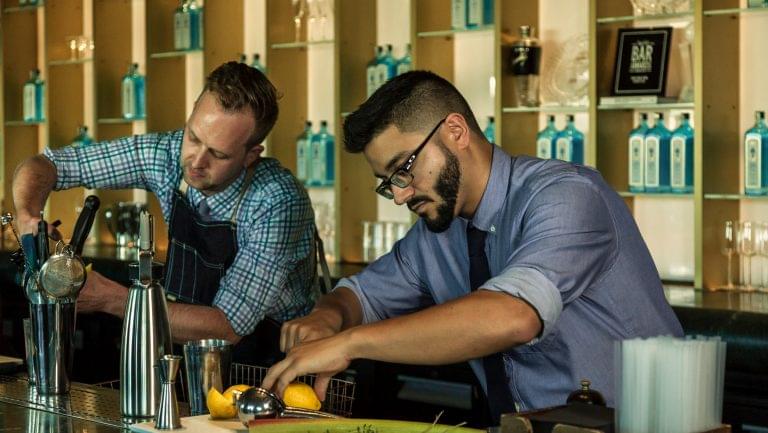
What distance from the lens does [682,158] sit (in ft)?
13.9

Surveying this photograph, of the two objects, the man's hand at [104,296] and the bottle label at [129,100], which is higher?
the bottle label at [129,100]

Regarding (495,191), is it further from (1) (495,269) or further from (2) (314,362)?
(2) (314,362)

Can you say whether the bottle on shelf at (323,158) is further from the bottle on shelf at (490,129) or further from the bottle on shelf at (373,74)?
the bottle on shelf at (490,129)

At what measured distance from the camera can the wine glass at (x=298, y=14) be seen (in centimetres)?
539

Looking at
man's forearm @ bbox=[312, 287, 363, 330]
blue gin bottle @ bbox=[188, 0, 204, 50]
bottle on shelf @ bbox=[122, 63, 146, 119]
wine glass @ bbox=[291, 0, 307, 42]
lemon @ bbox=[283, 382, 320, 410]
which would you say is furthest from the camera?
bottle on shelf @ bbox=[122, 63, 146, 119]

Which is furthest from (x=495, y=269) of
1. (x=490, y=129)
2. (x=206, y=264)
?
(x=490, y=129)

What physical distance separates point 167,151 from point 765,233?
221 centimetres

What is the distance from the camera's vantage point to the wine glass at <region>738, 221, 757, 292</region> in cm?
412

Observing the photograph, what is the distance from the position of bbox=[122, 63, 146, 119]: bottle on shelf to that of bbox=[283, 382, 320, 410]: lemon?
4334 mm

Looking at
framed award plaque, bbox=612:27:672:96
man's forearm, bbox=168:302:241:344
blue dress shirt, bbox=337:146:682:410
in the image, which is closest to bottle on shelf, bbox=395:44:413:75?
framed award plaque, bbox=612:27:672:96

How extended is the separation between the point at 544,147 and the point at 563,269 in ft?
8.82

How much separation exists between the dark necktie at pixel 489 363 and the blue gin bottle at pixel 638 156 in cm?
219

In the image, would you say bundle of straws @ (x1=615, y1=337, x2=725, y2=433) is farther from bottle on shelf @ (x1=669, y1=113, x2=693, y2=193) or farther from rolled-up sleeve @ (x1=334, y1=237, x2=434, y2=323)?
bottle on shelf @ (x1=669, y1=113, x2=693, y2=193)

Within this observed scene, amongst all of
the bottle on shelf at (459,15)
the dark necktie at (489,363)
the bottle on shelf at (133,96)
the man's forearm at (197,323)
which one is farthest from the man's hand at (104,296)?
the bottle on shelf at (133,96)
